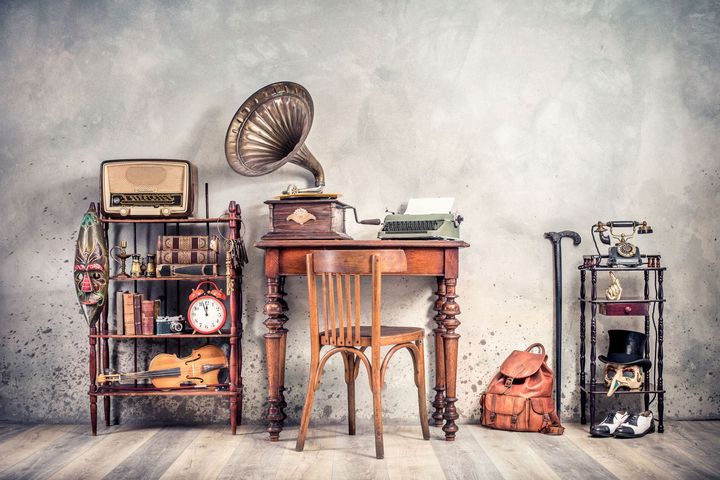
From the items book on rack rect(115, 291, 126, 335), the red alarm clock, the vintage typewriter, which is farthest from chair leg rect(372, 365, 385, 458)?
book on rack rect(115, 291, 126, 335)

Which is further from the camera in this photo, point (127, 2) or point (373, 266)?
point (127, 2)

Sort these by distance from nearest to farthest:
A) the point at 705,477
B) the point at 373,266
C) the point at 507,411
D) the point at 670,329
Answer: the point at 705,477 → the point at 373,266 → the point at 507,411 → the point at 670,329

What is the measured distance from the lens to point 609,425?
318cm

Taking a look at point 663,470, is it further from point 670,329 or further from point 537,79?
point 537,79

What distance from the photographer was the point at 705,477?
2535 millimetres

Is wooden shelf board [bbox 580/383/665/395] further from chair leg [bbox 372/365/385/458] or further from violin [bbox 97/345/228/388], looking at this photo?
violin [bbox 97/345/228/388]

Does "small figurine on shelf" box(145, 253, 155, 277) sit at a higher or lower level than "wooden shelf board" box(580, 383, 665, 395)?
higher

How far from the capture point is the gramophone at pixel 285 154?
10.5ft

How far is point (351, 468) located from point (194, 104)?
227cm

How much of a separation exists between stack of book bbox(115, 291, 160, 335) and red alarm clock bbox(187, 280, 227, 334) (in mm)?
211

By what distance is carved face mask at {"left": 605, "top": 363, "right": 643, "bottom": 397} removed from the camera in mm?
3279

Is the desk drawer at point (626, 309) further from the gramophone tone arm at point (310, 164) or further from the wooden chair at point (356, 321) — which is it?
the gramophone tone arm at point (310, 164)

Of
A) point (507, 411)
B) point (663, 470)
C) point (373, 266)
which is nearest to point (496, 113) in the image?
point (373, 266)

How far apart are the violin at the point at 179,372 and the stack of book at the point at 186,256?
45 cm
